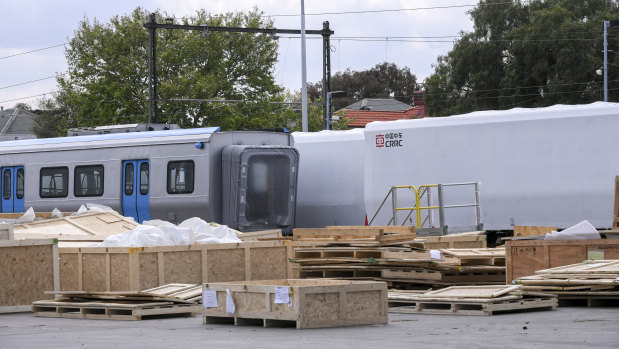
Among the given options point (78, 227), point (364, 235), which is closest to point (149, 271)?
point (78, 227)

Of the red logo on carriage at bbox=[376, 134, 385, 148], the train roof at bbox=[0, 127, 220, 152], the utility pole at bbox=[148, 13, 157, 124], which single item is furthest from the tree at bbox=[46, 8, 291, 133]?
the red logo on carriage at bbox=[376, 134, 385, 148]

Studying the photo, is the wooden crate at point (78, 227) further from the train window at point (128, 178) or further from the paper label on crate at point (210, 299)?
the train window at point (128, 178)

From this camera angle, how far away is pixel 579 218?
21.5 m

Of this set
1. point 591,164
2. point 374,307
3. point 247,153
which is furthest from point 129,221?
point 591,164

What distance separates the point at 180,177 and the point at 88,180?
3660 mm

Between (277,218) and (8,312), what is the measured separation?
39.5ft

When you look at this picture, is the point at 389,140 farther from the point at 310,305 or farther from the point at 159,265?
the point at 310,305

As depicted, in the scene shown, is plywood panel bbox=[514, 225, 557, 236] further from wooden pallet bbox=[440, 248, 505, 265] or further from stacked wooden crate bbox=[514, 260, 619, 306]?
stacked wooden crate bbox=[514, 260, 619, 306]

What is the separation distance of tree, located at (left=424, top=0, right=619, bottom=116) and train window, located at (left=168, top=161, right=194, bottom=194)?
40.8 meters

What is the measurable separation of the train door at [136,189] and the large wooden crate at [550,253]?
42.7 ft

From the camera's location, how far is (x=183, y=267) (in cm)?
1644

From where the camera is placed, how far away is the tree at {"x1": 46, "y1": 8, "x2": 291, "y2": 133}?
5403 cm

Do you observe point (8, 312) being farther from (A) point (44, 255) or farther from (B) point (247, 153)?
(B) point (247, 153)

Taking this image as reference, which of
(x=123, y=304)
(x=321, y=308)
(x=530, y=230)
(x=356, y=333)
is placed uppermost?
(x=530, y=230)
